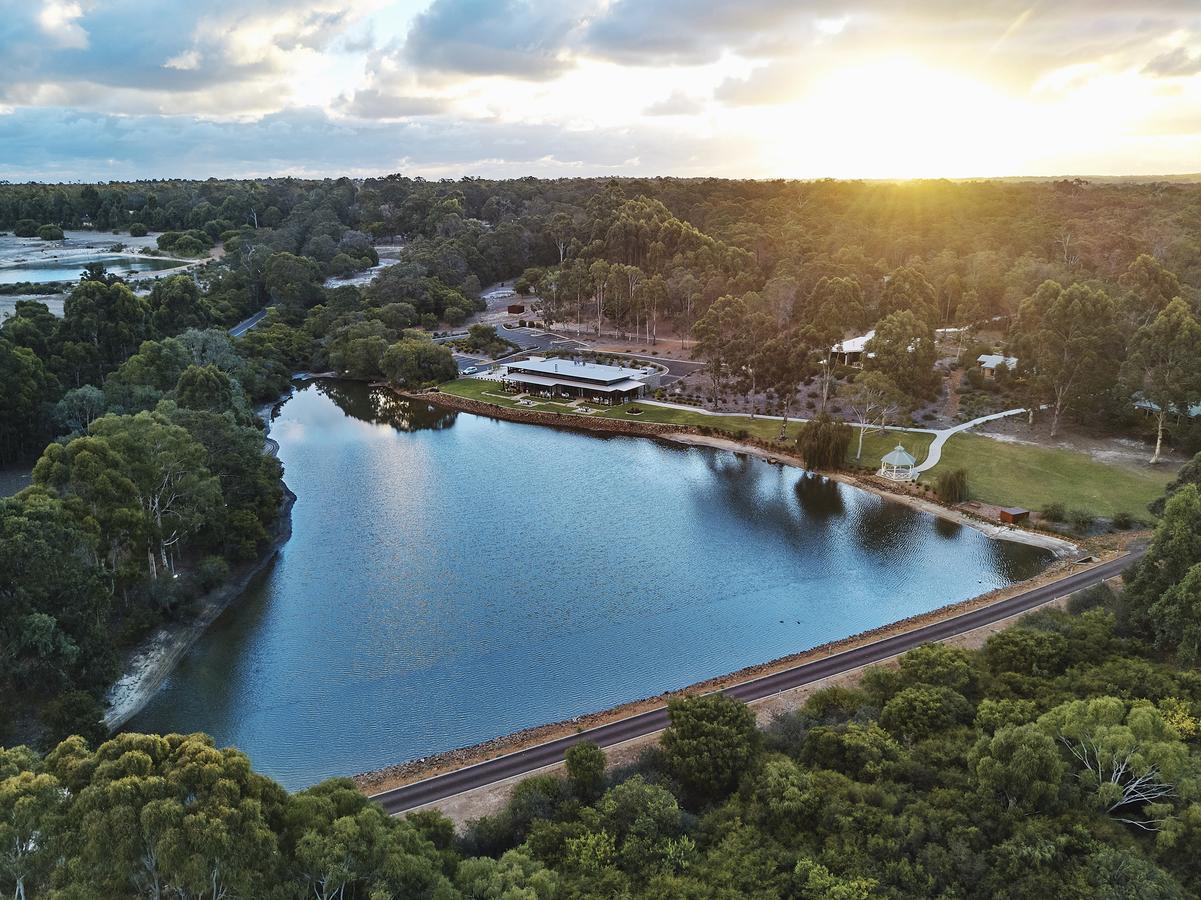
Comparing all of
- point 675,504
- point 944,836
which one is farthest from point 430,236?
point 944,836

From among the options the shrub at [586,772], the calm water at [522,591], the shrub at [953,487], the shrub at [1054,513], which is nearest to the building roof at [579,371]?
the calm water at [522,591]

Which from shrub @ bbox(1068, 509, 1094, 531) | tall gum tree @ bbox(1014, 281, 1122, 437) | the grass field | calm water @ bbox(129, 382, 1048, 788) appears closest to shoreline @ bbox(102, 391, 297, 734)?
calm water @ bbox(129, 382, 1048, 788)

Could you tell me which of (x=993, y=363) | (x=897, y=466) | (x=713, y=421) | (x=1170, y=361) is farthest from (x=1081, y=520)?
(x=993, y=363)

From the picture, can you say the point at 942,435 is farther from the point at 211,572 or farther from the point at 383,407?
the point at 211,572

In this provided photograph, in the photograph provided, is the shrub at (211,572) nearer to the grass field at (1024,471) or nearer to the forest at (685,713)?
the forest at (685,713)

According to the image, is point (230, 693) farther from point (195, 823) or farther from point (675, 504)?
point (675, 504)

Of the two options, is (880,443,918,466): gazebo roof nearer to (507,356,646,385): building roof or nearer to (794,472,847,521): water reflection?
(794,472,847,521): water reflection
